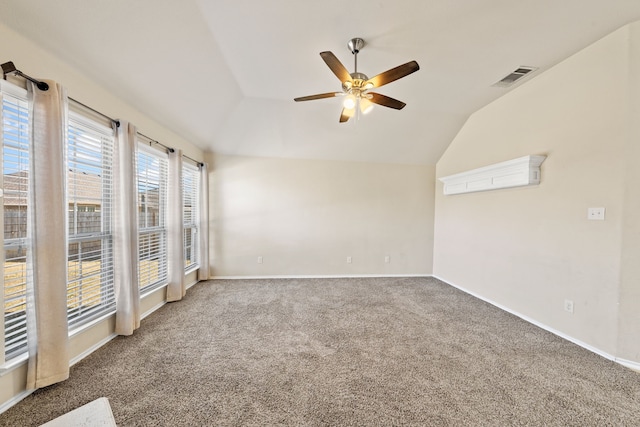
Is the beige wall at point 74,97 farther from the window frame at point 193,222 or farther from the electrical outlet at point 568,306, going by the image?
the electrical outlet at point 568,306

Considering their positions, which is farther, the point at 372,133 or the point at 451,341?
the point at 372,133

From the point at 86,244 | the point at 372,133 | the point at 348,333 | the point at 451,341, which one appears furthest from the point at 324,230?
the point at 86,244

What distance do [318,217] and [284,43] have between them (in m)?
2.89

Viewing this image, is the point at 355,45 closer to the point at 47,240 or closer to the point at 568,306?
the point at 47,240

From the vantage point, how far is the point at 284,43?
2311mm

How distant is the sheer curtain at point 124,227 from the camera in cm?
232

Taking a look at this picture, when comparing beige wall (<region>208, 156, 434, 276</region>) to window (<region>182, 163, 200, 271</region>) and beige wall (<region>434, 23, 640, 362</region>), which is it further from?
beige wall (<region>434, 23, 640, 362</region>)

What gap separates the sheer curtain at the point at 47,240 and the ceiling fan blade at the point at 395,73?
233 cm

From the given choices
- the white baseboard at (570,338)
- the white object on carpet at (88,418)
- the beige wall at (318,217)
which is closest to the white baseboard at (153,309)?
the beige wall at (318,217)

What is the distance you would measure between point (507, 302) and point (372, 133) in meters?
3.13

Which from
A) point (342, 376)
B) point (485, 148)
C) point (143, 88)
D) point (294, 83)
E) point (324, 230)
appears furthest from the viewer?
point (324, 230)

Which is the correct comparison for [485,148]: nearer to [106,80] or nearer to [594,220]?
[594,220]

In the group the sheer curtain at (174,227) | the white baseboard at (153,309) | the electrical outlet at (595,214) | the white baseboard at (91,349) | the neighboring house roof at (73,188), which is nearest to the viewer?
the neighboring house roof at (73,188)

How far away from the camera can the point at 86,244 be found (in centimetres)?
217
